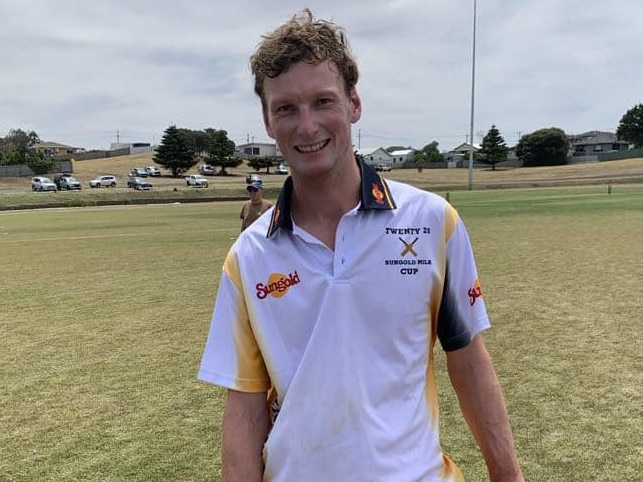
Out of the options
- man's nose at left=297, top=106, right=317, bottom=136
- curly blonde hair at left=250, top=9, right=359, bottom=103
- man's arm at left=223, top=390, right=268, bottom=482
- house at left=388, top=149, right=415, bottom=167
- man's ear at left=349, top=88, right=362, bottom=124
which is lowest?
man's arm at left=223, top=390, right=268, bottom=482

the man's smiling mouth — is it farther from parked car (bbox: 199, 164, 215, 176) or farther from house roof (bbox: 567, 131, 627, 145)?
house roof (bbox: 567, 131, 627, 145)

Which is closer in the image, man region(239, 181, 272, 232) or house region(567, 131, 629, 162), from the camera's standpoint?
man region(239, 181, 272, 232)

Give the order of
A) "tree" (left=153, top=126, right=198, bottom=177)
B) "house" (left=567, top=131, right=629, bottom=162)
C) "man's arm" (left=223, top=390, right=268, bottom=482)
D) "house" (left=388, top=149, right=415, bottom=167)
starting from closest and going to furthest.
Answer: "man's arm" (left=223, top=390, right=268, bottom=482) < "tree" (left=153, top=126, right=198, bottom=177) < "house" (left=567, top=131, right=629, bottom=162) < "house" (left=388, top=149, right=415, bottom=167)

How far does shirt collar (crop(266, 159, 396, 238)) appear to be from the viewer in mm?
1690

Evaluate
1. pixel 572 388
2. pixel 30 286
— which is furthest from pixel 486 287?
pixel 30 286

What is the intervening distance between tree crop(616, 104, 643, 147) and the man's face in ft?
423

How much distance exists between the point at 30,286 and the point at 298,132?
11697 millimetres

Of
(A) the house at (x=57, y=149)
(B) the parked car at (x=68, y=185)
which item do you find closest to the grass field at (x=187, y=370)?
(B) the parked car at (x=68, y=185)

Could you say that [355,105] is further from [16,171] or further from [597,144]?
[597,144]

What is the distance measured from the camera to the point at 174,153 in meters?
93.7

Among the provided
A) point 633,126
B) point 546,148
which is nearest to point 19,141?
point 546,148

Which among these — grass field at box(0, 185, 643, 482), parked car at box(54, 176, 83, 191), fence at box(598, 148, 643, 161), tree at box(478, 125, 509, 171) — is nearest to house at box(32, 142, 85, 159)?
parked car at box(54, 176, 83, 191)

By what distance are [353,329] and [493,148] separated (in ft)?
337

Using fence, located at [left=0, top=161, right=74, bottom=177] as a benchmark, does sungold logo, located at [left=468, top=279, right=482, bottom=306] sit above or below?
below
